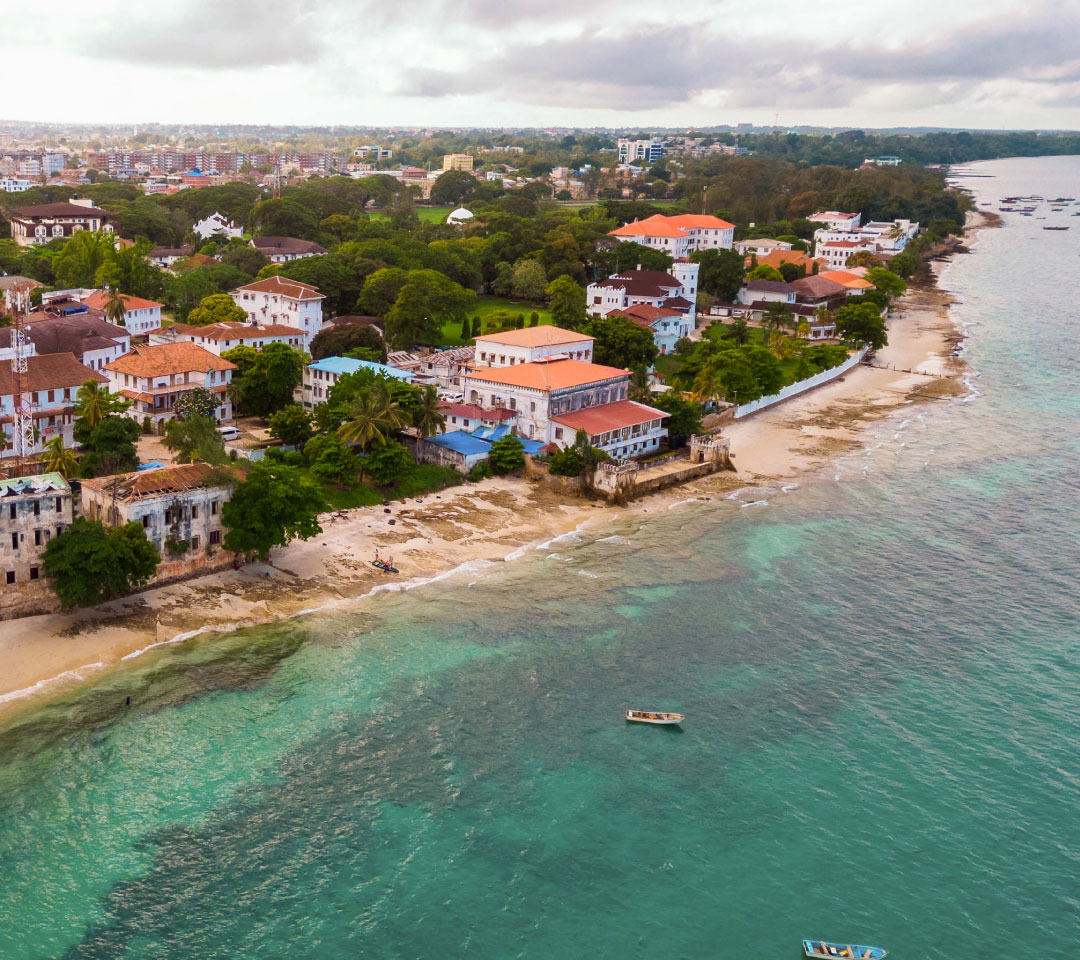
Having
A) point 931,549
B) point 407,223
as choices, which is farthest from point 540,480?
point 407,223

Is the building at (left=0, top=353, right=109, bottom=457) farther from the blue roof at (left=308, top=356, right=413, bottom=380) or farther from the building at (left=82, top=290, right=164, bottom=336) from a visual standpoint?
the building at (left=82, top=290, right=164, bottom=336)

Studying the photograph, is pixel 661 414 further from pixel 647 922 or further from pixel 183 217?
pixel 183 217

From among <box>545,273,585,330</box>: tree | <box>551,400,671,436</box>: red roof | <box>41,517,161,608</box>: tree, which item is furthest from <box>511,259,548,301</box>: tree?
<box>41,517,161,608</box>: tree

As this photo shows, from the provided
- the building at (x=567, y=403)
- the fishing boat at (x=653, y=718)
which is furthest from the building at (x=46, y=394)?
the fishing boat at (x=653, y=718)

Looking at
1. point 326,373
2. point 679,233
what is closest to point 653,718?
point 326,373

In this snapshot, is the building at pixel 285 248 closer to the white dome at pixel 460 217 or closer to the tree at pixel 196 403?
the white dome at pixel 460 217
